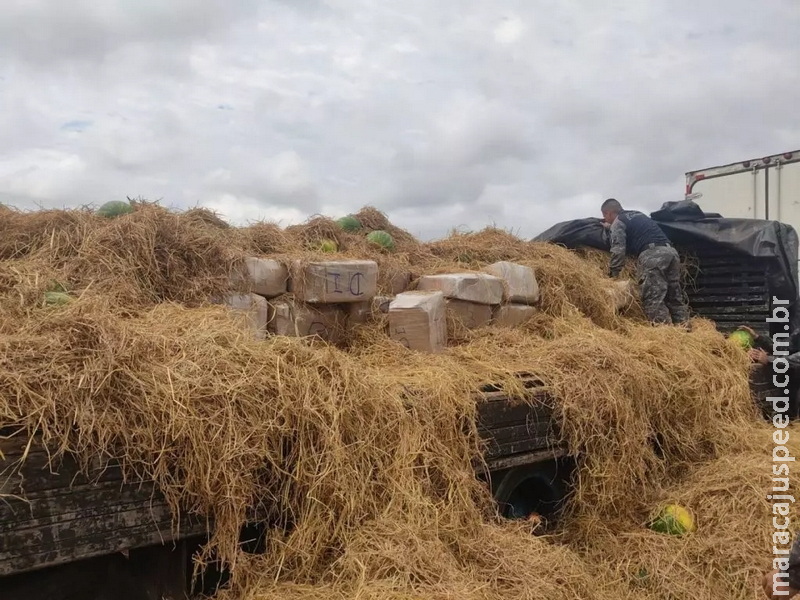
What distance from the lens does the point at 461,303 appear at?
5.18m

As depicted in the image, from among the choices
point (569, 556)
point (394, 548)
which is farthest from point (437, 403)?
point (569, 556)

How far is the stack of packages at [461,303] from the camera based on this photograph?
461cm

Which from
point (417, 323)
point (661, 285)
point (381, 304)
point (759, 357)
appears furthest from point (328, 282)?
point (759, 357)

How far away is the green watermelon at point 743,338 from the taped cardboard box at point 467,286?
7.95 ft

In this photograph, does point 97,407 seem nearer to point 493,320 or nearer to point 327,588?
point 327,588

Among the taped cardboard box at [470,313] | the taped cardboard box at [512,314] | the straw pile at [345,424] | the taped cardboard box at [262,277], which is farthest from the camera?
the taped cardboard box at [512,314]

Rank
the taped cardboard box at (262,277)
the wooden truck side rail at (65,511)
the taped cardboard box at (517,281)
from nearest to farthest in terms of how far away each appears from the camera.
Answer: the wooden truck side rail at (65,511), the taped cardboard box at (262,277), the taped cardboard box at (517,281)

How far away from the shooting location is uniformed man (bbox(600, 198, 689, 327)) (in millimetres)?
6695

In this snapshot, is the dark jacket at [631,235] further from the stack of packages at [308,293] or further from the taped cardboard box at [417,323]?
the stack of packages at [308,293]

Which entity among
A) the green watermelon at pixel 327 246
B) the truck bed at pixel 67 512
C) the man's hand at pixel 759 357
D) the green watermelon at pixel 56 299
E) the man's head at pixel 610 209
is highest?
the man's head at pixel 610 209

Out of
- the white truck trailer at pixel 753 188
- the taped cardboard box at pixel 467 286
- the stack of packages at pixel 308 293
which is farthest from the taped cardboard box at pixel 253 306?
the white truck trailer at pixel 753 188

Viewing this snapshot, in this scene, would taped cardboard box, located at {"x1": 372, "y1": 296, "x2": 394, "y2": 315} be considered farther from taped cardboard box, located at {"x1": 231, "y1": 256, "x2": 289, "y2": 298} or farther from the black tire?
the black tire

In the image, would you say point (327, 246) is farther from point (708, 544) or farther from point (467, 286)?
point (708, 544)

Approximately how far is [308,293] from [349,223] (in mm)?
1982
